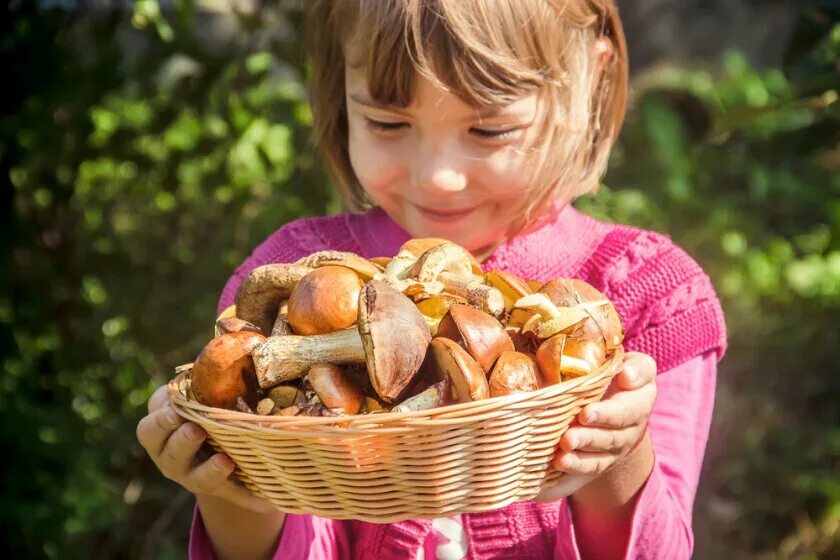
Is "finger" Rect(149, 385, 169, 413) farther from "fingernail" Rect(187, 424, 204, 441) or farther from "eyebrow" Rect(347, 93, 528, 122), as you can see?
"eyebrow" Rect(347, 93, 528, 122)

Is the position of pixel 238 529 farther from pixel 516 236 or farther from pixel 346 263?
pixel 516 236

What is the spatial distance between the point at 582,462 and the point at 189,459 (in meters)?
0.46

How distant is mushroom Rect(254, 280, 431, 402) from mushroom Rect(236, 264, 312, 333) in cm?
11

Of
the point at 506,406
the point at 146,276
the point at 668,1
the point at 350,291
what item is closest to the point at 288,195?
the point at 146,276

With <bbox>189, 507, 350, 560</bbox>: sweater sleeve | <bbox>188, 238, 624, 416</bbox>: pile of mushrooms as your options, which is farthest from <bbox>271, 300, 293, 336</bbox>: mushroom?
<bbox>189, 507, 350, 560</bbox>: sweater sleeve

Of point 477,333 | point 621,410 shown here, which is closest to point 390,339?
point 477,333

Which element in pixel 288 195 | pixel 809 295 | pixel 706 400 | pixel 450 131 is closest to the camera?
pixel 450 131

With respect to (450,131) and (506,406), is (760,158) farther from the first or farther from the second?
(506,406)

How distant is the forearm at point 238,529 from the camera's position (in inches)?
53.2

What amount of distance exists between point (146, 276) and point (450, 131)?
58.4 inches

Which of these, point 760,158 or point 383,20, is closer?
point 383,20

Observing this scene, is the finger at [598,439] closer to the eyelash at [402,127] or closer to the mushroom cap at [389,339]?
the mushroom cap at [389,339]

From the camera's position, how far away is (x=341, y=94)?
168cm

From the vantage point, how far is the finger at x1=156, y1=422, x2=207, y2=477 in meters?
1.16
